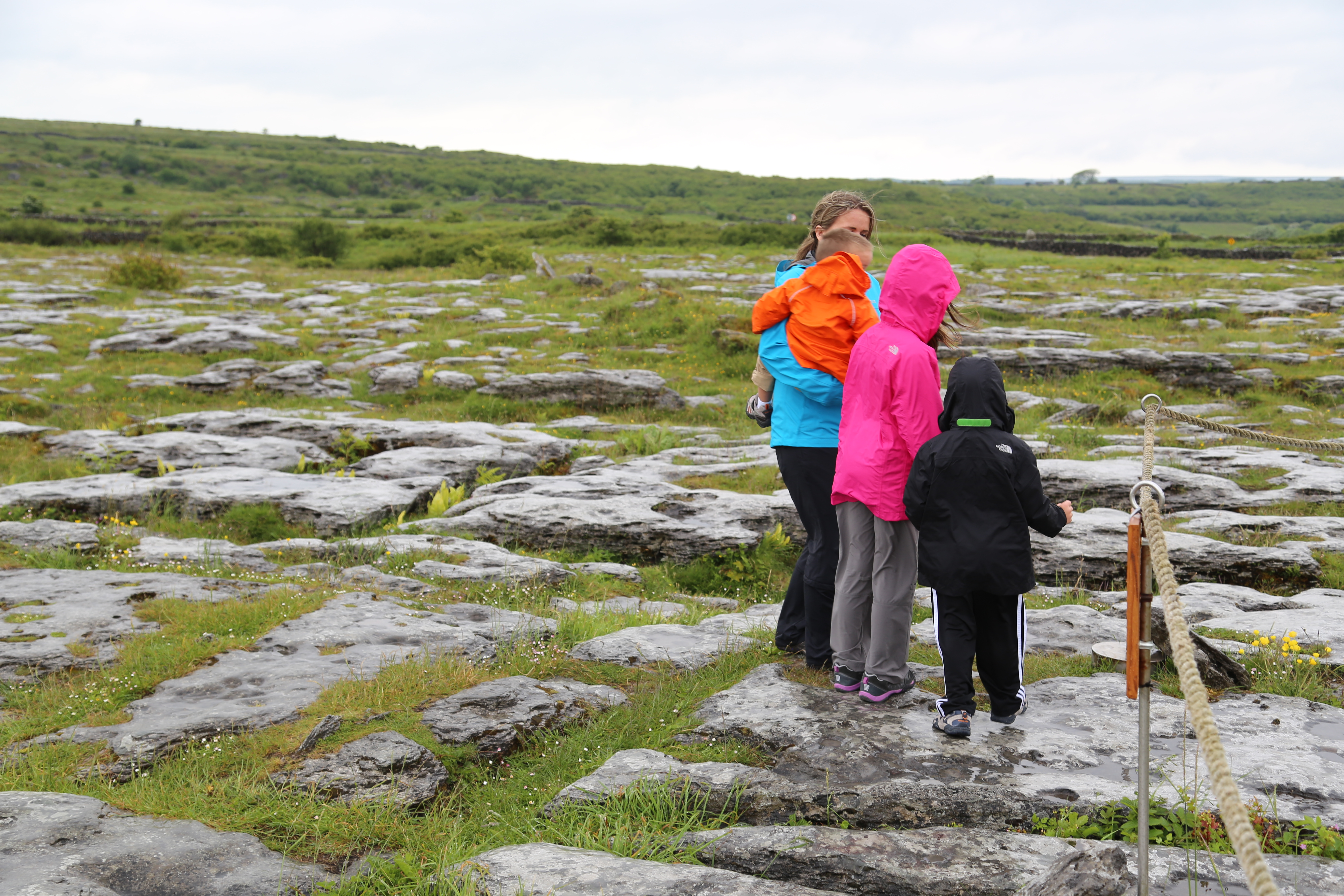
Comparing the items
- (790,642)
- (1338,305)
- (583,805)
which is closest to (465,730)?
(583,805)

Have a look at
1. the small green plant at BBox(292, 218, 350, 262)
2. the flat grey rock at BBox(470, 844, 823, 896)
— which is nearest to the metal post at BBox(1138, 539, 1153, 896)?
the flat grey rock at BBox(470, 844, 823, 896)

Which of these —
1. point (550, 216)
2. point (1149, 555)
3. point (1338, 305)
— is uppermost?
point (550, 216)

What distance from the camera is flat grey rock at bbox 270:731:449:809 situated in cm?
380

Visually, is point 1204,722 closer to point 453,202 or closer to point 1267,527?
point 1267,527

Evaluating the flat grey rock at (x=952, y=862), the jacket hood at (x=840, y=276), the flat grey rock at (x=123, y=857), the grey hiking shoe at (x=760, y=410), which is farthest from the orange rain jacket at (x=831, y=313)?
the flat grey rock at (x=123, y=857)

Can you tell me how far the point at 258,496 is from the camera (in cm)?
931

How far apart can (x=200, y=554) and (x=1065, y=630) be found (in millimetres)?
7673

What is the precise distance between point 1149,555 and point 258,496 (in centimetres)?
922

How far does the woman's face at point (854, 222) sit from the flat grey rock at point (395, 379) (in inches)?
482

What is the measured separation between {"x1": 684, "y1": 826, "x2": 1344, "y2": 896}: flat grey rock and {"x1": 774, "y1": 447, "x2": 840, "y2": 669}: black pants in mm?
1807

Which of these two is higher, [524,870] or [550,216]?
[550,216]

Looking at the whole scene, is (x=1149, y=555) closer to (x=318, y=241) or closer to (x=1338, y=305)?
(x=1338, y=305)

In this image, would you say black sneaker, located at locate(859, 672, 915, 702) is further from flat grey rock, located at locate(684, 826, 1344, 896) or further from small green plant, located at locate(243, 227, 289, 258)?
small green plant, located at locate(243, 227, 289, 258)

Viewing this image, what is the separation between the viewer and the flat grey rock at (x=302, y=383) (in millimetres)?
15789
